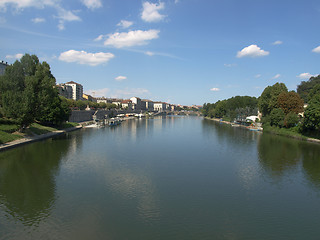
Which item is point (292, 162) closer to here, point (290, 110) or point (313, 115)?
point (313, 115)

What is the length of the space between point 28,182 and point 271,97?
47766 millimetres

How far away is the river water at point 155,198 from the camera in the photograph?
27.9 feet

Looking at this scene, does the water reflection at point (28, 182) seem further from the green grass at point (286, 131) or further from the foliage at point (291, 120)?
the foliage at point (291, 120)

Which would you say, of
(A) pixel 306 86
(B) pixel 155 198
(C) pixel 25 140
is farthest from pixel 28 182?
(A) pixel 306 86

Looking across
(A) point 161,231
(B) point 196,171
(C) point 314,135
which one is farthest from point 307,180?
(C) point 314,135

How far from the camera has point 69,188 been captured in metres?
12.5

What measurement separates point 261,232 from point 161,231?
12.4 ft

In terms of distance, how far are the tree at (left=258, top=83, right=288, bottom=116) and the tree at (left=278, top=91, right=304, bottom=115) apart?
2360 mm

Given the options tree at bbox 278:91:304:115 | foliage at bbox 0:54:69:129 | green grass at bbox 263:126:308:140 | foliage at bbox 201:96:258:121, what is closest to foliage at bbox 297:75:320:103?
foliage at bbox 201:96:258:121

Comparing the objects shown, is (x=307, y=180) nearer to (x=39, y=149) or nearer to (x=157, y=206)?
(x=157, y=206)

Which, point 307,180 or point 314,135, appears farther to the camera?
point 314,135

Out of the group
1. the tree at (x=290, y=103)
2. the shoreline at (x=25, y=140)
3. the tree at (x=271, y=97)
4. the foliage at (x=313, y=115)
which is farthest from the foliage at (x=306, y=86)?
the shoreline at (x=25, y=140)

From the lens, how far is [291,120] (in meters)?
38.2

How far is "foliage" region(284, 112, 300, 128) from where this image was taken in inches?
1489
